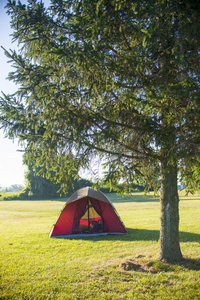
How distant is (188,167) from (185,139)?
4.26 ft

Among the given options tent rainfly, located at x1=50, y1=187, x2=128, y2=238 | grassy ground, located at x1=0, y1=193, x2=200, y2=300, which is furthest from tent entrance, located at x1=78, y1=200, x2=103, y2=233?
grassy ground, located at x1=0, y1=193, x2=200, y2=300

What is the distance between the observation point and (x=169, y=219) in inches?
230

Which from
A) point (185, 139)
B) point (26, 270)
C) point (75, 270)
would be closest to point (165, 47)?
point (185, 139)

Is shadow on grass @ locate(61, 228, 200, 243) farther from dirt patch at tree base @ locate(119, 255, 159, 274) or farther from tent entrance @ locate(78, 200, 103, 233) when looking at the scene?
dirt patch at tree base @ locate(119, 255, 159, 274)

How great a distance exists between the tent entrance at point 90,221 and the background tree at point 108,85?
512cm

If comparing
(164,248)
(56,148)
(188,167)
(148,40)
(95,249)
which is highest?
(148,40)

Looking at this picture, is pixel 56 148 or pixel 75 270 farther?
pixel 75 270

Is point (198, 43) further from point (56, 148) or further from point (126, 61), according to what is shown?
point (56, 148)

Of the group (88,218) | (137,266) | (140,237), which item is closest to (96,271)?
(137,266)

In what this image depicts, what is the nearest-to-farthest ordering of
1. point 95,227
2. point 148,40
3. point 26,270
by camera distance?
point 148,40
point 26,270
point 95,227

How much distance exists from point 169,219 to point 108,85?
146 inches

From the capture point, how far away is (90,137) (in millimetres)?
5418

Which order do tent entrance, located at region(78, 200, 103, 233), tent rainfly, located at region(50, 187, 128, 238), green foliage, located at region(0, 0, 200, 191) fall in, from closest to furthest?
1. green foliage, located at region(0, 0, 200, 191)
2. tent rainfly, located at region(50, 187, 128, 238)
3. tent entrance, located at region(78, 200, 103, 233)

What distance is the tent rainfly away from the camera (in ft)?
34.2
